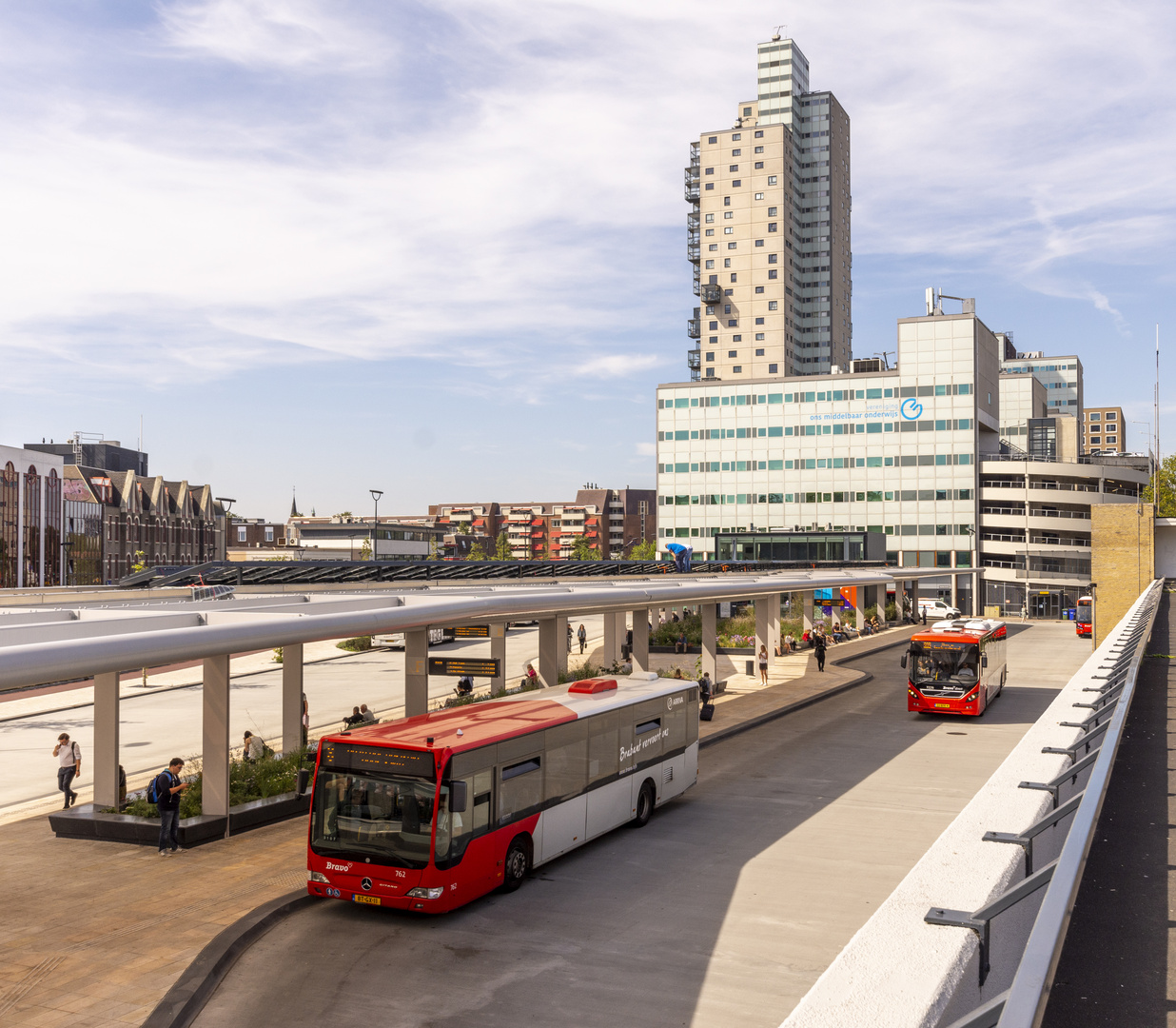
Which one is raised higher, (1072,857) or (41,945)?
(1072,857)

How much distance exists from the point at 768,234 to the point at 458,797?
411 feet

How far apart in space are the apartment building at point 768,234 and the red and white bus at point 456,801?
4357 inches

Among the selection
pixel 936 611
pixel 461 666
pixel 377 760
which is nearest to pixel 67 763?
pixel 461 666

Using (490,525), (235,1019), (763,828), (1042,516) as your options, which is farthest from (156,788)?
(490,525)

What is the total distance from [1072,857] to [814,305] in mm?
144505

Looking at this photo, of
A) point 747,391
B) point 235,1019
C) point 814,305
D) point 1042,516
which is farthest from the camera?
point 814,305

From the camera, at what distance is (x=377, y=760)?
44.8 feet

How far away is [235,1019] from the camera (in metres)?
10.1

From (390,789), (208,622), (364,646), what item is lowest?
(364,646)

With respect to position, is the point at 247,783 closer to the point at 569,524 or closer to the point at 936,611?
the point at 936,611

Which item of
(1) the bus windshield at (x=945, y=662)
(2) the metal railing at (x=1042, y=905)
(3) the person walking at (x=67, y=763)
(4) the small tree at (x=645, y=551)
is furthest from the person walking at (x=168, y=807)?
(4) the small tree at (x=645, y=551)

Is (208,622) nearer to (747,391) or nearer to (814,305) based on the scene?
(747,391)

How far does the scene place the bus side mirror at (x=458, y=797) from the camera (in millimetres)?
13180

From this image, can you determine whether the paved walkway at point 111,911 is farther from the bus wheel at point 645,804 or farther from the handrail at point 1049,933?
the handrail at point 1049,933
